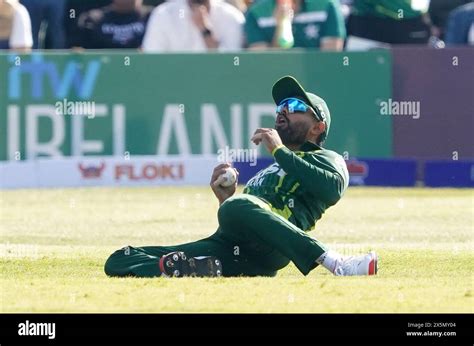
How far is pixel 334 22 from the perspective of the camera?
18000 mm

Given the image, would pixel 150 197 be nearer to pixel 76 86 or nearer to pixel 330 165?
pixel 76 86

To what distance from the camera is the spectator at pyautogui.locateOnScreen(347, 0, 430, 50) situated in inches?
735

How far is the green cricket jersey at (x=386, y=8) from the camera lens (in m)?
18.6

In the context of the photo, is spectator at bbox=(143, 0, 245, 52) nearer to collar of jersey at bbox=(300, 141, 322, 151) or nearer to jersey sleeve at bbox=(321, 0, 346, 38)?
jersey sleeve at bbox=(321, 0, 346, 38)

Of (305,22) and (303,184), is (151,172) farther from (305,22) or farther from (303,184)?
(303,184)

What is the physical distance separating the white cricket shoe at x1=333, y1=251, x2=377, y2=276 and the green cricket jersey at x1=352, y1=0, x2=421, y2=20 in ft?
31.4

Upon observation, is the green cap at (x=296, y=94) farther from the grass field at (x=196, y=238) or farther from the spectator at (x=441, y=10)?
the spectator at (x=441, y=10)

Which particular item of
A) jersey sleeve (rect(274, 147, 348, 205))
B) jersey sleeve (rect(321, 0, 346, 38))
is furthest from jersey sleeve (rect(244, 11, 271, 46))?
jersey sleeve (rect(274, 147, 348, 205))

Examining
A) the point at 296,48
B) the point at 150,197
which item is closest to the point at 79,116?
the point at 150,197

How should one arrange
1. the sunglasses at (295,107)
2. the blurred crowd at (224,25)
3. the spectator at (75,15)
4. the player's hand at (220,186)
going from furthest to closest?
the spectator at (75,15)
the blurred crowd at (224,25)
the sunglasses at (295,107)
the player's hand at (220,186)

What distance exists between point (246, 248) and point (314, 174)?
0.65 meters

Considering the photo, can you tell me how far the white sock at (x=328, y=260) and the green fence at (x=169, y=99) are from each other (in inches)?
326

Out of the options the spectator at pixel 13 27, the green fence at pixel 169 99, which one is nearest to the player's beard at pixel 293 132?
the green fence at pixel 169 99
